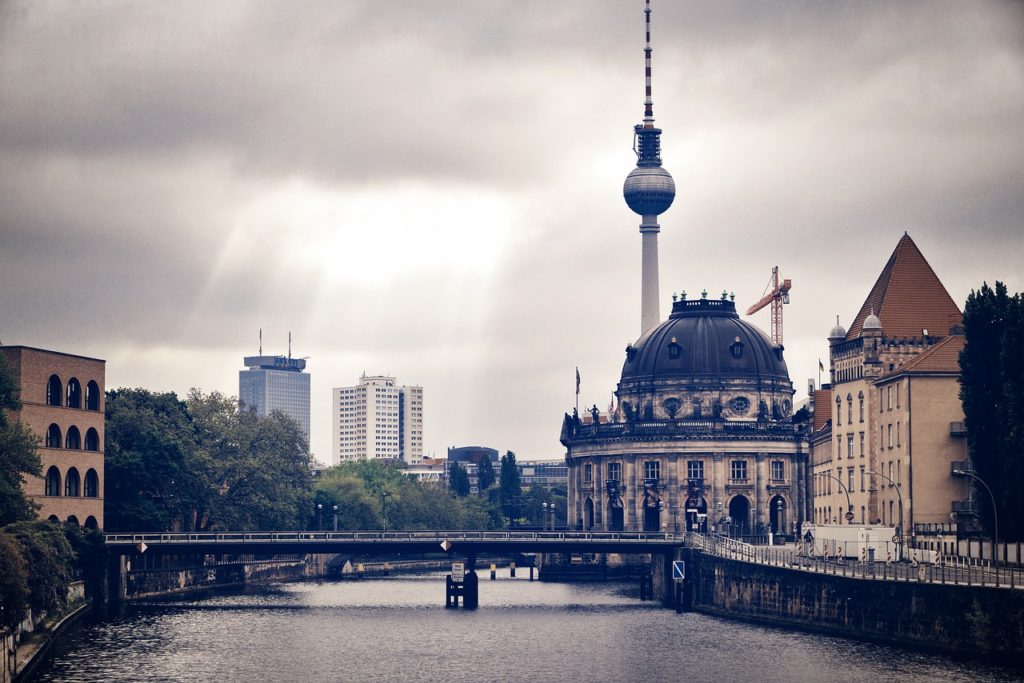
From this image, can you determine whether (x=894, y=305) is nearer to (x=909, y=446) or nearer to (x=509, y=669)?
(x=909, y=446)

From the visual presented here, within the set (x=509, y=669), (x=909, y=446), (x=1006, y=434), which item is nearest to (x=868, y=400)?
(x=909, y=446)

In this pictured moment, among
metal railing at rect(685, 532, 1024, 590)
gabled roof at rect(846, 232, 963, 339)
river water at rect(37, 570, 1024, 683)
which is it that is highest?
gabled roof at rect(846, 232, 963, 339)

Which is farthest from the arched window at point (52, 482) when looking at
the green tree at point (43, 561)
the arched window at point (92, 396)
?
the green tree at point (43, 561)

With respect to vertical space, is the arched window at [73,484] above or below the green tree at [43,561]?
above

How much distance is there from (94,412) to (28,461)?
33035mm

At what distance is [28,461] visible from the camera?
431ft

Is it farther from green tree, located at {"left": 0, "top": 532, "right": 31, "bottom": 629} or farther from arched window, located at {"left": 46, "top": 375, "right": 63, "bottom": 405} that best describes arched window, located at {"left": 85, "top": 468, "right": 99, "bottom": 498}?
green tree, located at {"left": 0, "top": 532, "right": 31, "bottom": 629}

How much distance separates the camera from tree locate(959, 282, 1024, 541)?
125 meters

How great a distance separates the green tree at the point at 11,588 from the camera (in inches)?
4035

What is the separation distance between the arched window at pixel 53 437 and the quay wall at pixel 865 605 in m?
50.6

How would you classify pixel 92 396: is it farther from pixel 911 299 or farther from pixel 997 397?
pixel 997 397

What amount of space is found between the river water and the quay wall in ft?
5.03

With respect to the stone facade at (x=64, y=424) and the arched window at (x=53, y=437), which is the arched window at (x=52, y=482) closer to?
the stone facade at (x=64, y=424)

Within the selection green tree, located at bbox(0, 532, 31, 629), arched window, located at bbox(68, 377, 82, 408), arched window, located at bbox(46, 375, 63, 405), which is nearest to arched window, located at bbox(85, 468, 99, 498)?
arched window, located at bbox(68, 377, 82, 408)
